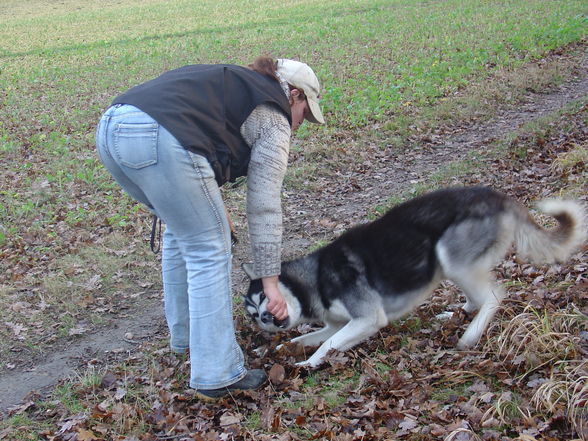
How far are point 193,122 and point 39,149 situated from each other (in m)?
8.19

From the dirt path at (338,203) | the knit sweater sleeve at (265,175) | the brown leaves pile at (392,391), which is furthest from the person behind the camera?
the dirt path at (338,203)

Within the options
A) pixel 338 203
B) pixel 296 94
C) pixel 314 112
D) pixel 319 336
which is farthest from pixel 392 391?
pixel 338 203

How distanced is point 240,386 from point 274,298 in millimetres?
624

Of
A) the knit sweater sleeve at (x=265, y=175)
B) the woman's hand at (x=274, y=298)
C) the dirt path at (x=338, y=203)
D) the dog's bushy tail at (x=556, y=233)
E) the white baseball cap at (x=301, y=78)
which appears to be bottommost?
the dirt path at (x=338, y=203)

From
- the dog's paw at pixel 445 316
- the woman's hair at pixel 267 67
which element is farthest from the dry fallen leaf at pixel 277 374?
the woman's hair at pixel 267 67

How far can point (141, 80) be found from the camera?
1603 centimetres

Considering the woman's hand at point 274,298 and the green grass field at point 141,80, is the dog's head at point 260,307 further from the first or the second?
the green grass field at point 141,80

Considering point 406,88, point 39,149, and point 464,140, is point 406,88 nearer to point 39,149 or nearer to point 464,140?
point 464,140

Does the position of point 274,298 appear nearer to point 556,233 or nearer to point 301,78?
point 301,78

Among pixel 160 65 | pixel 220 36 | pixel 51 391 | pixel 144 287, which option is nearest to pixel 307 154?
pixel 144 287

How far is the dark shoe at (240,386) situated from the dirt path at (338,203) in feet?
4.70

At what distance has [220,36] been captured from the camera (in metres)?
22.6

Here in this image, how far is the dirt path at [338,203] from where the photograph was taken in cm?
489

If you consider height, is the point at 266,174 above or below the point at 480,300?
above
